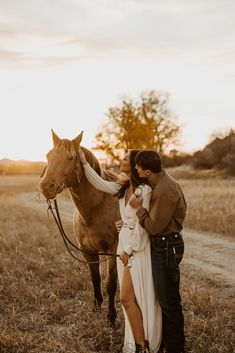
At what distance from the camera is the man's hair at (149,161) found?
13.4ft

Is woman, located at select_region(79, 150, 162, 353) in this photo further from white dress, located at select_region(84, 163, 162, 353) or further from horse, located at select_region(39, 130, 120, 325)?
horse, located at select_region(39, 130, 120, 325)

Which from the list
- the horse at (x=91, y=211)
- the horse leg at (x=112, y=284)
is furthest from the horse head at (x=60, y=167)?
the horse leg at (x=112, y=284)

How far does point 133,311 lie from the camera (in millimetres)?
4258

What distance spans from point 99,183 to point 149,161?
1.04 meters

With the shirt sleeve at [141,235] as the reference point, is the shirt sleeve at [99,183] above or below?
above

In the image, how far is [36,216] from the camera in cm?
1611

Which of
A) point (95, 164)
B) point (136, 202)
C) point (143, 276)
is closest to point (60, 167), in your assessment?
point (95, 164)

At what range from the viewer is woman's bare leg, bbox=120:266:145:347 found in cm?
426

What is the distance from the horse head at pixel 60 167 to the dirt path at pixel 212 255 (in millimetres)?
2005

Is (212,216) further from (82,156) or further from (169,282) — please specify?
(169,282)

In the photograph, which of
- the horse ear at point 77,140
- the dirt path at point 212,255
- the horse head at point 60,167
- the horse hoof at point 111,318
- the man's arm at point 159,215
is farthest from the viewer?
the dirt path at point 212,255

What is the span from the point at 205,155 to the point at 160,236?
38904 millimetres

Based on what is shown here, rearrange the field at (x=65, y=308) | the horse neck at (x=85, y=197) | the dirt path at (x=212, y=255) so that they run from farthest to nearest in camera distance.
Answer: the dirt path at (x=212, y=255), the horse neck at (x=85, y=197), the field at (x=65, y=308)

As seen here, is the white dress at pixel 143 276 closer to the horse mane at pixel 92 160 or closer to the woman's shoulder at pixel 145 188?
the woman's shoulder at pixel 145 188
